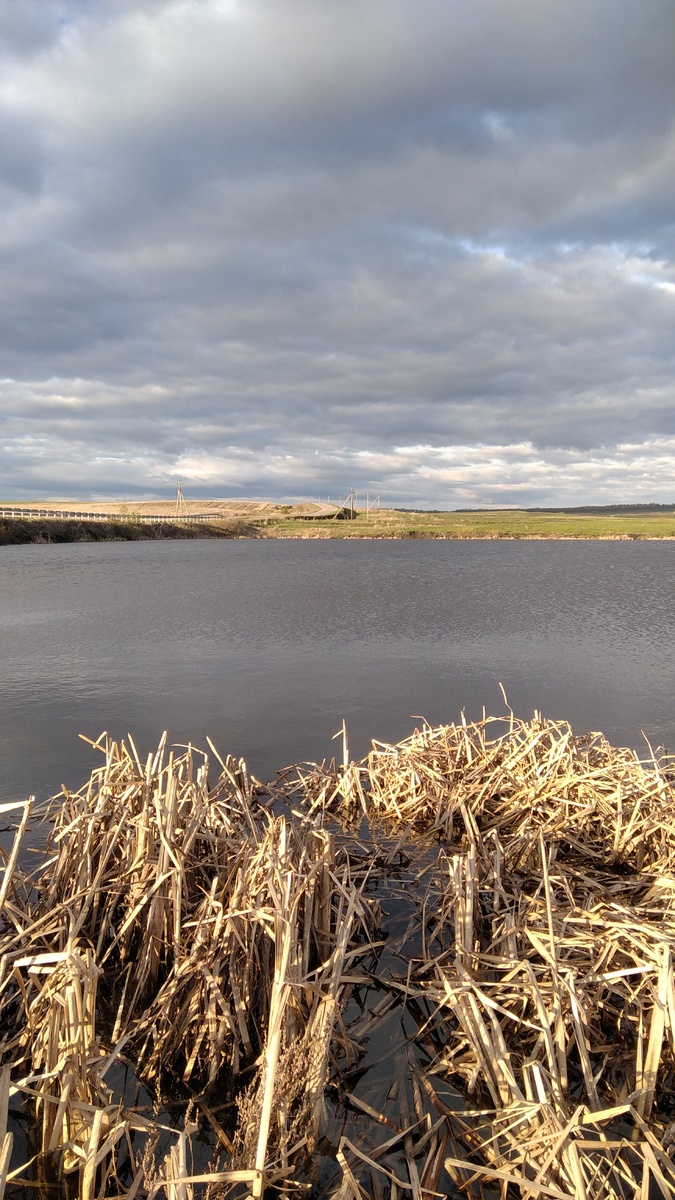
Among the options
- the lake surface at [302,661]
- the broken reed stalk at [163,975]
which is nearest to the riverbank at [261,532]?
the lake surface at [302,661]

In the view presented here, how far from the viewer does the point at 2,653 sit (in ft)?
61.8

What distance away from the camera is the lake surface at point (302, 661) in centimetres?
1230

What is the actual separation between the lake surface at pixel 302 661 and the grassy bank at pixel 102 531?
32894mm

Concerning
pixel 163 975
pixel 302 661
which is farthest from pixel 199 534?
pixel 163 975

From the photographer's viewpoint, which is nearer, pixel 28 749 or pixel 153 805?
pixel 153 805

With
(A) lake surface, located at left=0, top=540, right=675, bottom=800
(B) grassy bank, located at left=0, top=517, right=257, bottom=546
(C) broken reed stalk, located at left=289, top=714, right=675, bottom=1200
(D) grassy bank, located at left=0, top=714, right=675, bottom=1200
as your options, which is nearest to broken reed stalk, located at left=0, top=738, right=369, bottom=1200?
(D) grassy bank, located at left=0, top=714, right=675, bottom=1200

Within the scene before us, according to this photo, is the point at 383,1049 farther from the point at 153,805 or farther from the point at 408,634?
the point at 408,634

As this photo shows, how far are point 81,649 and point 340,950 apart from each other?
55.7 ft

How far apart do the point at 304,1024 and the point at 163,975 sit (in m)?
1.33

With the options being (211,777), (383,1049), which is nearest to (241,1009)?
(383,1049)

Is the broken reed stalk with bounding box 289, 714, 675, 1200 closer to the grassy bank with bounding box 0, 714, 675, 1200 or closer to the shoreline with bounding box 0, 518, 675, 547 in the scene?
the grassy bank with bounding box 0, 714, 675, 1200

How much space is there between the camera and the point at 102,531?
81.2 meters

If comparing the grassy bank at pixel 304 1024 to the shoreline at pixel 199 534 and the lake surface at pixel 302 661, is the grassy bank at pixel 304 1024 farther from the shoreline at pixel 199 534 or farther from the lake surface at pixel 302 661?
the shoreline at pixel 199 534

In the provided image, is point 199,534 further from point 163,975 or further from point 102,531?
point 163,975
